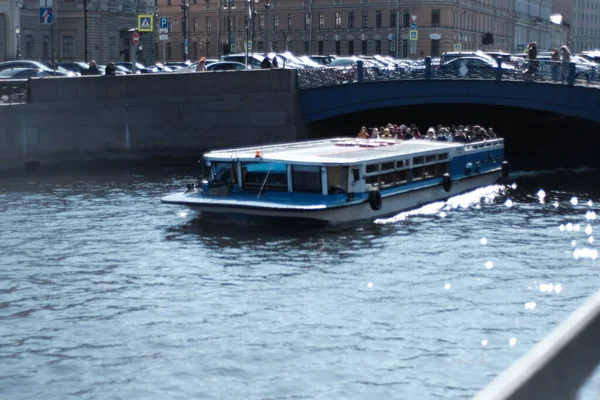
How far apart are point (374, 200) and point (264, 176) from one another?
3090 millimetres

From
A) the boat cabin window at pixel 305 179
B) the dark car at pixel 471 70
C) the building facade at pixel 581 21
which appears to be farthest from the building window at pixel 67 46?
the building facade at pixel 581 21

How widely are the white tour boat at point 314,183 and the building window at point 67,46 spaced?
200ft

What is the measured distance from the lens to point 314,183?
2838cm

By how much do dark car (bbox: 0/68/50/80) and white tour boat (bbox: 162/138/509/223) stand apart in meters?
21.2

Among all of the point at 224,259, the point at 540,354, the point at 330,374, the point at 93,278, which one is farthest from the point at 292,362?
the point at 540,354

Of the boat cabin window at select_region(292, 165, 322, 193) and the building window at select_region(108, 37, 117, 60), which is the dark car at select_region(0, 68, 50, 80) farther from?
the building window at select_region(108, 37, 117, 60)

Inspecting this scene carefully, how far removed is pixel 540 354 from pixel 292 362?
10911mm

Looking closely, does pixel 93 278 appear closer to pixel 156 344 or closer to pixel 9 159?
pixel 156 344

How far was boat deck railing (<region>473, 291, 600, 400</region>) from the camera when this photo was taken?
11.5ft

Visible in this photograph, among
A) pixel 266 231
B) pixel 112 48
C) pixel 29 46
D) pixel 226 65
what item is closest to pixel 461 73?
pixel 266 231

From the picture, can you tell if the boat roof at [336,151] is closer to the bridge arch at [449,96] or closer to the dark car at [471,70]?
the bridge arch at [449,96]

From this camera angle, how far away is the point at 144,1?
97438 millimetres

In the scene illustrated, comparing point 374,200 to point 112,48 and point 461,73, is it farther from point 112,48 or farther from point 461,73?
point 112,48

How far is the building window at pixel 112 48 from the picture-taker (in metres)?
90.6
